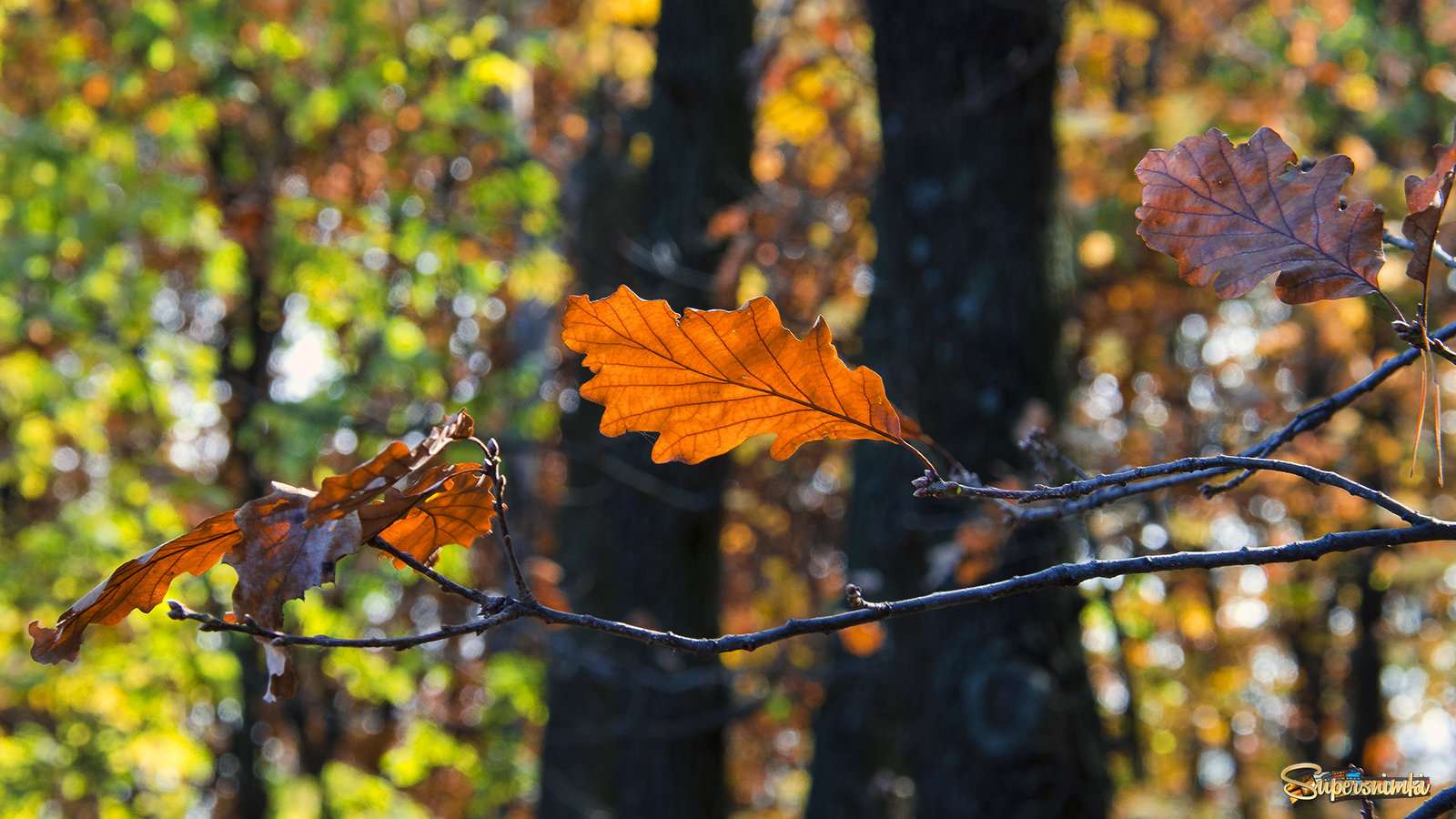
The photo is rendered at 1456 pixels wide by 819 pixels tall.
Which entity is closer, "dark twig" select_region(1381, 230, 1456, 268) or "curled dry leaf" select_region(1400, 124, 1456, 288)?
"curled dry leaf" select_region(1400, 124, 1456, 288)

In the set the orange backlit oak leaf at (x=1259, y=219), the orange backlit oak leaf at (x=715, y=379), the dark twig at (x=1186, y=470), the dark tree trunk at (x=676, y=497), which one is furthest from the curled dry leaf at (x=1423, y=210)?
the dark tree trunk at (x=676, y=497)

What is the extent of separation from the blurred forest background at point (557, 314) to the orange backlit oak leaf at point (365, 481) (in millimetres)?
1898

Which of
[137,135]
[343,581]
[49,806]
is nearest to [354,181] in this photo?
[137,135]

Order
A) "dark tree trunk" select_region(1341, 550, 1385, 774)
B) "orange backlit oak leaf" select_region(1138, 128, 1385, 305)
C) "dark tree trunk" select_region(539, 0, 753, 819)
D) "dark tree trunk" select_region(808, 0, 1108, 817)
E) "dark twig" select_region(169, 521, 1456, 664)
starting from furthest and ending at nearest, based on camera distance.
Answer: "dark tree trunk" select_region(1341, 550, 1385, 774) → "dark tree trunk" select_region(539, 0, 753, 819) → "dark tree trunk" select_region(808, 0, 1108, 817) → "orange backlit oak leaf" select_region(1138, 128, 1385, 305) → "dark twig" select_region(169, 521, 1456, 664)

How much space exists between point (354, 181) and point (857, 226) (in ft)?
13.5

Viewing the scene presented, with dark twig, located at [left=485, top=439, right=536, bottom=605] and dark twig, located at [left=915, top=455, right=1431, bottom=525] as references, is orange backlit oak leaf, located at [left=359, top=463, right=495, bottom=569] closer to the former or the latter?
dark twig, located at [left=485, top=439, right=536, bottom=605]

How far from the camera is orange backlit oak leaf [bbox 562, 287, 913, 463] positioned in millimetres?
727

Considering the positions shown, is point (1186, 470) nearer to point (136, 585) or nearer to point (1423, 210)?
point (1423, 210)

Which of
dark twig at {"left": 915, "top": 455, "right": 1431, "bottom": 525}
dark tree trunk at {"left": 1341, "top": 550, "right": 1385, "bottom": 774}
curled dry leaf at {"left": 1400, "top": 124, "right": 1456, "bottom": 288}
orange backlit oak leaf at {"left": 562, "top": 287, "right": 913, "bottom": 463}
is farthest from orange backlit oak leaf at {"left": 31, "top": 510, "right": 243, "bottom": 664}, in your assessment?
dark tree trunk at {"left": 1341, "top": 550, "right": 1385, "bottom": 774}

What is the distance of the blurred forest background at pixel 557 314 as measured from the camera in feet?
14.9

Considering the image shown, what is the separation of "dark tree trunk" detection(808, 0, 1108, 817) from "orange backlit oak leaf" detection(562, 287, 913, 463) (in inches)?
68.0

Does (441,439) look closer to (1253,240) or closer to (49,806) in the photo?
(1253,240)

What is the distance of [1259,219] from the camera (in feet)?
2.55
